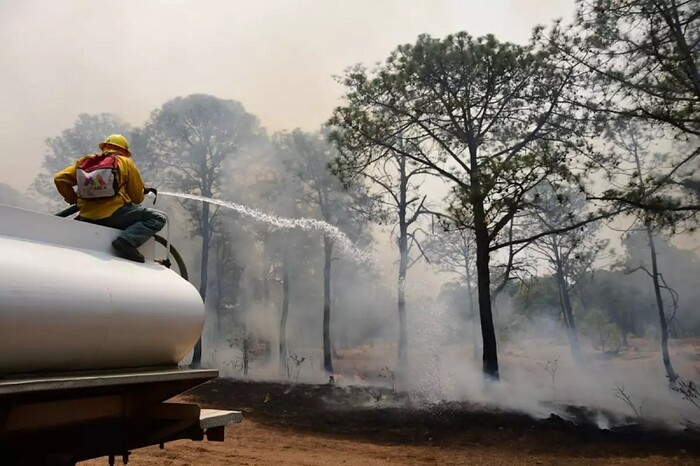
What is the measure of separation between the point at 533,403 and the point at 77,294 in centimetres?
1386

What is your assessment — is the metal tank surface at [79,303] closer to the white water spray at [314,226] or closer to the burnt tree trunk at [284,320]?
the white water spray at [314,226]

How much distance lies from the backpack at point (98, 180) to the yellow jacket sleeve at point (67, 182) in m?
0.08

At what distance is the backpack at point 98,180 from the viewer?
13.2ft

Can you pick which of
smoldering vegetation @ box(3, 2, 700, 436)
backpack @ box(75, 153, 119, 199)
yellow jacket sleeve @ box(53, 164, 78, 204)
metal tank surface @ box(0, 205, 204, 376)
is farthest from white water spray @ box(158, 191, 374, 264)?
metal tank surface @ box(0, 205, 204, 376)

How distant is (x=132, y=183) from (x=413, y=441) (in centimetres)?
910

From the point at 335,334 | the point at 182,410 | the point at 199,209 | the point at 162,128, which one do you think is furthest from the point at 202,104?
the point at 182,410

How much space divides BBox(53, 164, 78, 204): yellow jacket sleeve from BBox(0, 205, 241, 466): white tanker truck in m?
0.70

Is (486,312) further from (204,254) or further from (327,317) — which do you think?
(204,254)

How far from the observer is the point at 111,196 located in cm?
407

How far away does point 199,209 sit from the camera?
93.1ft

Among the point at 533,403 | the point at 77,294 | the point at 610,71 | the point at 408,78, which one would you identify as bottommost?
the point at 533,403

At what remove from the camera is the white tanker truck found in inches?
110

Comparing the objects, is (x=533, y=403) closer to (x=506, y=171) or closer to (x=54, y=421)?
(x=506, y=171)

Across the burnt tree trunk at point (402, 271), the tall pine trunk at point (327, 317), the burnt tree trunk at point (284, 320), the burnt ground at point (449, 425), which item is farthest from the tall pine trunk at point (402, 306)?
the burnt tree trunk at point (284, 320)
